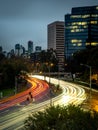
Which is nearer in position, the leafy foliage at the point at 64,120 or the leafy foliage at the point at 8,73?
the leafy foliage at the point at 64,120

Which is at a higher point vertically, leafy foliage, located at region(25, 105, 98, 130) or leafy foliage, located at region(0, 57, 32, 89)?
leafy foliage, located at region(25, 105, 98, 130)

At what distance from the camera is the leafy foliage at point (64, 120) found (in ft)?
106

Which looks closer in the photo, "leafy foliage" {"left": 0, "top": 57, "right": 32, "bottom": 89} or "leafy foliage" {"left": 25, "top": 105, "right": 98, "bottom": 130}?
"leafy foliage" {"left": 25, "top": 105, "right": 98, "bottom": 130}

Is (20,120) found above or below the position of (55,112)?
below

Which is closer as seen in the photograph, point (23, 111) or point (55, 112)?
point (55, 112)

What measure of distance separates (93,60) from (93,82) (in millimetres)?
8706

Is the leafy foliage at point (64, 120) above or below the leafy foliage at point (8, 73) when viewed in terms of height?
above

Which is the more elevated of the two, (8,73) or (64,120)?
(64,120)

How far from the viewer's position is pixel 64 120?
1304 inches

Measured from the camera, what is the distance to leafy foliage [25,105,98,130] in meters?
32.3

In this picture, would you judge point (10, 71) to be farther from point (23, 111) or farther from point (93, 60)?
point (23, 111)

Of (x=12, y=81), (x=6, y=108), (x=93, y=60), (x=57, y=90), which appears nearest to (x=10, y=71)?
(x=12, y=81)

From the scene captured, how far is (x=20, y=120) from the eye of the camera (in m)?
60.4

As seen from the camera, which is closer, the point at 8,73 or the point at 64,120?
the point at 64,120
